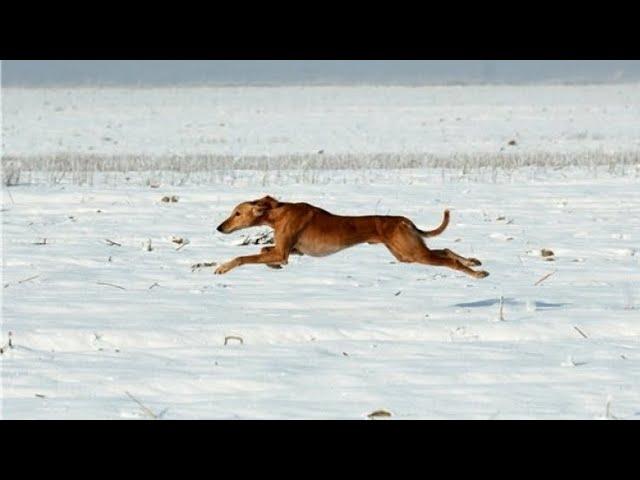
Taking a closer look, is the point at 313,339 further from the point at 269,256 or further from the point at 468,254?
the point at 468,254

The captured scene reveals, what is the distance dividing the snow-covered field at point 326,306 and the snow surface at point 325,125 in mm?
13574

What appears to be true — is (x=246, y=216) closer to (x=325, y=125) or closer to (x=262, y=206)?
(x=262, y=206)

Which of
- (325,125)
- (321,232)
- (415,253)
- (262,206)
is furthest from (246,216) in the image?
(325,125)

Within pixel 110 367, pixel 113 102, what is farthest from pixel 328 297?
pixel 113 102

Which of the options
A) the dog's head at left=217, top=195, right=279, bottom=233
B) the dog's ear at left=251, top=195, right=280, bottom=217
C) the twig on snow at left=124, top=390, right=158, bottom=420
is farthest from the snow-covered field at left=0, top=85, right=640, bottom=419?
the dog's ear at left=251, top=195, right=280, bottom=217

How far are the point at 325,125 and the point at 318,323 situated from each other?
128ft

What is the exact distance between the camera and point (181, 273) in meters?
11.4

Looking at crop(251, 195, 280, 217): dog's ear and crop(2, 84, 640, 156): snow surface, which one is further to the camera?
crop(2, 84, 640, 156): snow surface

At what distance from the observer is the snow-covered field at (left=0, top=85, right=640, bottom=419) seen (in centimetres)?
682

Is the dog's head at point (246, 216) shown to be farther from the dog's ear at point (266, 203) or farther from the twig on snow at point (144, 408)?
the twig on snow at point (144, 408)

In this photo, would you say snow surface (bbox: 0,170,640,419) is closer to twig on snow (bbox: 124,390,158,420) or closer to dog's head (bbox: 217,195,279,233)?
twig on snow (bbox: 124,390,158,420)

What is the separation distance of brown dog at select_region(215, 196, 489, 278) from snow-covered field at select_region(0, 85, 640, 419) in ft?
1.26

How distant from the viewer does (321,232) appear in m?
9.81
